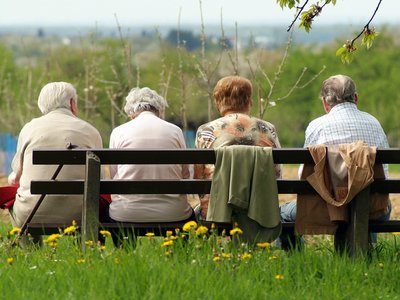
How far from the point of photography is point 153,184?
6160 millimetres

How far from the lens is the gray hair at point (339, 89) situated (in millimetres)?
6863

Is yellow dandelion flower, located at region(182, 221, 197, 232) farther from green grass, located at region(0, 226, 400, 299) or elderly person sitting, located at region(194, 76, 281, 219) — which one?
elderly person sitting, located at region(194, 76, 281, 219)

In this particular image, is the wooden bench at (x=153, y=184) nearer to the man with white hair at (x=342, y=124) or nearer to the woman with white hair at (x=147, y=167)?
the woman with white hair at (x=147, y=167)

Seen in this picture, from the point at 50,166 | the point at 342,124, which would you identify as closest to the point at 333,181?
the point at 342,124

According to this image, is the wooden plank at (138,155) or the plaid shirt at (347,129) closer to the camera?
the wooden plank at (138,155)

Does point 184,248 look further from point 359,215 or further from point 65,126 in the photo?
point 65,126

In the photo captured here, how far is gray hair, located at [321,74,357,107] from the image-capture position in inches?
270

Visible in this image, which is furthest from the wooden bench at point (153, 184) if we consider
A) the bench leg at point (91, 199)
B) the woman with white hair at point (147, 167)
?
the woman with white hair at point (147, 167)

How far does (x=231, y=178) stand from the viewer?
6.07m

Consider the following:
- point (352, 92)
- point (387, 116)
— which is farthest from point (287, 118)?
point (352, 92)

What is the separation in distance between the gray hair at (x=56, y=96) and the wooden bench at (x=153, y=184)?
0.97 metres

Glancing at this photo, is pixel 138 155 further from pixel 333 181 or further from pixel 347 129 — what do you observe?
pixel 347 129

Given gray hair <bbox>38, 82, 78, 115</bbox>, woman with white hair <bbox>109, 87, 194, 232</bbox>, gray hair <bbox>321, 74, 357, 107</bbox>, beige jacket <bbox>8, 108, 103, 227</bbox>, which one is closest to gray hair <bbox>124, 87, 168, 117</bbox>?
woman with white hair <bbox>109, 87, 194, 232</bbox>

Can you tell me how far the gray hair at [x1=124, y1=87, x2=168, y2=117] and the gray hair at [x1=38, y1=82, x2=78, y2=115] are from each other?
1.25 feet
